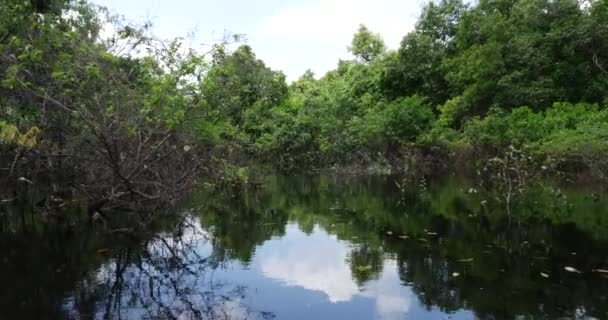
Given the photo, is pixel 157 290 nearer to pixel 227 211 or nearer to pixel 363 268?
pixel 363 268

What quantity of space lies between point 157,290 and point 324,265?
9.35 feet

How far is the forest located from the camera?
416 inches

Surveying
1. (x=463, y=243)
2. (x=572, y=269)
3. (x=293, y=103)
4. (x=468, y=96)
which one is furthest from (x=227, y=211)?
(x=293, y=103)

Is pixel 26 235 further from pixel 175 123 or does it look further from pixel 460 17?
pixel 460 17

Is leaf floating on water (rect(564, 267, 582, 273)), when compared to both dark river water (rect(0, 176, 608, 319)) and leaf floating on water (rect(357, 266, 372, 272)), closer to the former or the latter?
dark river water (rect(0, 176, 608, 319))

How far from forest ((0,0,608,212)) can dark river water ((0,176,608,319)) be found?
1.66m

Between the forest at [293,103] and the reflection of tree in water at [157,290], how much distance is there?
7.25 ft

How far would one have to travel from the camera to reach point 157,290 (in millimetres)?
7379

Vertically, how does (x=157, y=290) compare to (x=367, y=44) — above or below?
below

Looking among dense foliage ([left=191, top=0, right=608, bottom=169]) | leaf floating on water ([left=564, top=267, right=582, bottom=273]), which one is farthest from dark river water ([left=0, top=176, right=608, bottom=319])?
dense foliage ([left=191, top=0, right=608, bottom=169])

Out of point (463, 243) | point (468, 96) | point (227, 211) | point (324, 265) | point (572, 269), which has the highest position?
point (468, 96)

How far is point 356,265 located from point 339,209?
618cm

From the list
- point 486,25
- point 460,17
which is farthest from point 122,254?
point 460,17

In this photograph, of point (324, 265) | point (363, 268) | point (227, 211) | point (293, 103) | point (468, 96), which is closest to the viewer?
point (363, 268)
